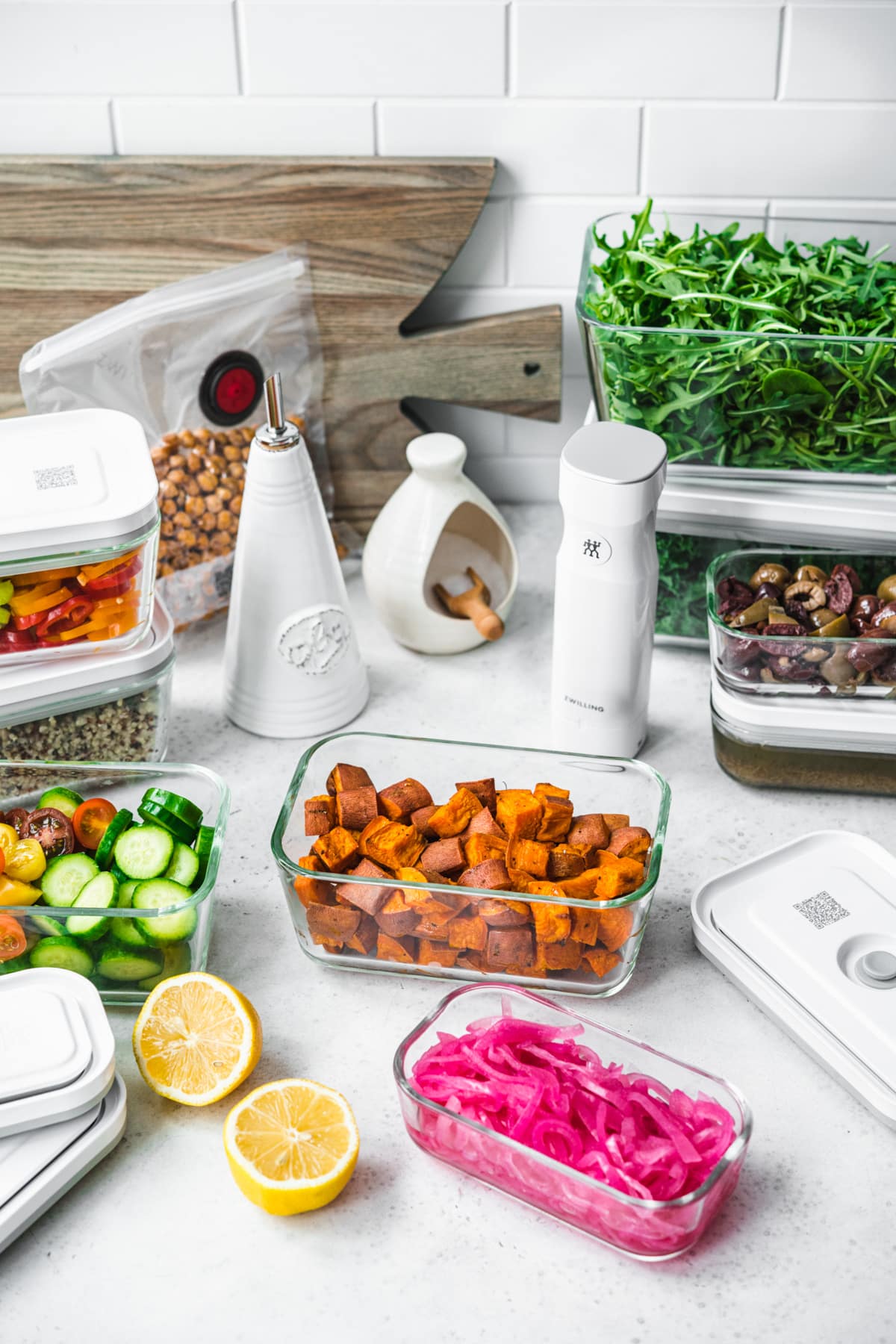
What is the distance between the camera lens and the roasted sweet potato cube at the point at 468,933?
0.92 metres

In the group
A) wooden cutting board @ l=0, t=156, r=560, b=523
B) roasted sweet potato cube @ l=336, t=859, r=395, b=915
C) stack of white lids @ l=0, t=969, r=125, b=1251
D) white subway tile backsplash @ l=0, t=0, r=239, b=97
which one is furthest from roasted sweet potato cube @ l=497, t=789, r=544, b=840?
white subway tile backsplash @ l=0, t=0, r=239, b=97

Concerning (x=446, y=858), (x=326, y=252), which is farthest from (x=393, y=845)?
(x=326, y=252)

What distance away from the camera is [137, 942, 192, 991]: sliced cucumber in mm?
929

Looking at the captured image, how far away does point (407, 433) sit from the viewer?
1520 millimetres

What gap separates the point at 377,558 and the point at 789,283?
0.48 m

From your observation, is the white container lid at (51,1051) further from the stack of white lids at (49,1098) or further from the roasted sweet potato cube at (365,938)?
the roasted sweet potato cube at (365,938)

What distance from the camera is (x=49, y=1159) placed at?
2.66 ft

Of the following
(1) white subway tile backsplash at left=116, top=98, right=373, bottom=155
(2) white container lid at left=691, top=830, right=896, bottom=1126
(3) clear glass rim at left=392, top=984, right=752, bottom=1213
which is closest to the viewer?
(3) clear glass rim at left=392, top=984, right=752, bottom=1213

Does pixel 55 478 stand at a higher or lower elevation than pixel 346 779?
higher

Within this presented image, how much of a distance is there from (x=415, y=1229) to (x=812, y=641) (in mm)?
571

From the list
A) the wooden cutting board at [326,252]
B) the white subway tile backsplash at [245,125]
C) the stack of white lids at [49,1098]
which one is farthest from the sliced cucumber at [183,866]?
the white subway tile backsplash at [245,125]

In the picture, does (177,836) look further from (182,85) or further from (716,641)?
(182,85)

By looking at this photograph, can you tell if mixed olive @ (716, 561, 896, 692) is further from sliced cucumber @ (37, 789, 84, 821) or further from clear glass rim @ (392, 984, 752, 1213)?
sliced cucumber @ (37, 789, 84, 821)

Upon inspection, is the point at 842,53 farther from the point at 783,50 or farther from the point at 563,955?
the point at 563,955
